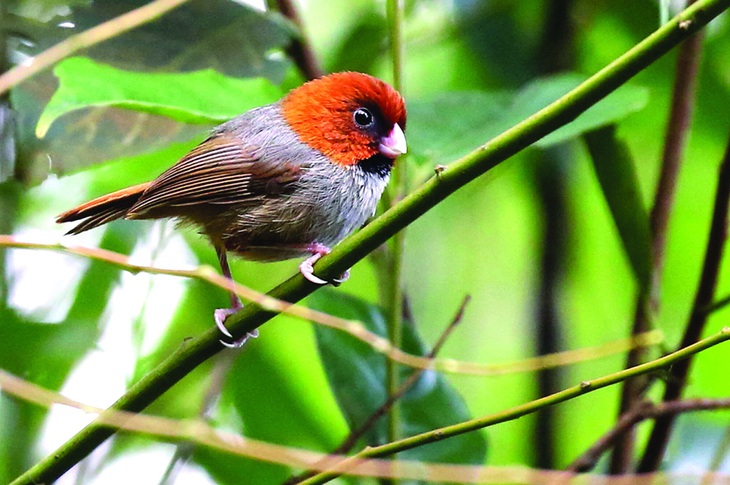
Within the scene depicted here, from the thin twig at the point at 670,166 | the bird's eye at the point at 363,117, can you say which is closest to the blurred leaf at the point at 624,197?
the thin twig at the point at 670,166

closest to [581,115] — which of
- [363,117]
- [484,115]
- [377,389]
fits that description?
[484,115]

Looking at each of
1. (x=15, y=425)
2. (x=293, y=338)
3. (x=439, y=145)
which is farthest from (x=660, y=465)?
(x=15, y=425)

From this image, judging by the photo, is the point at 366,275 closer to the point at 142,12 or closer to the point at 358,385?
the point at 358,385

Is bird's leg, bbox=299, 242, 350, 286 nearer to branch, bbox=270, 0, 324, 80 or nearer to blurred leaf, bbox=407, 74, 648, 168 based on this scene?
blurred leaf, bbox=407, 74, 648, 168

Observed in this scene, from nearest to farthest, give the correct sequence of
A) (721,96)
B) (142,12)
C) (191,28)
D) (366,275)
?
(142,12)
(191,28)
(721,96)
(366,275)

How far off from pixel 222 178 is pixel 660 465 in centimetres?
154

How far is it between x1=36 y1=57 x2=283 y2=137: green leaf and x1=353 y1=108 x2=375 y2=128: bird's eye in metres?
0.24

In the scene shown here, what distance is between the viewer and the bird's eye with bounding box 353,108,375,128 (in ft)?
9.05

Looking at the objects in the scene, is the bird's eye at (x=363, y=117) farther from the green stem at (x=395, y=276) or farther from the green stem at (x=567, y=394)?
the green stem at (x=567, y=394)

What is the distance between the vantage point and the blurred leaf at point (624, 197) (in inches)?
91.7

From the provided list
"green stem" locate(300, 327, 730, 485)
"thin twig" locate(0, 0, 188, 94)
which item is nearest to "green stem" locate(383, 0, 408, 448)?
"thin twig" locate(0, 0, 188, 94)

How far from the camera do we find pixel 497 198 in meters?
3.95

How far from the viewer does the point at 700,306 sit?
2408 millimetres

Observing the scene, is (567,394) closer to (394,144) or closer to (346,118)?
(394,144)
